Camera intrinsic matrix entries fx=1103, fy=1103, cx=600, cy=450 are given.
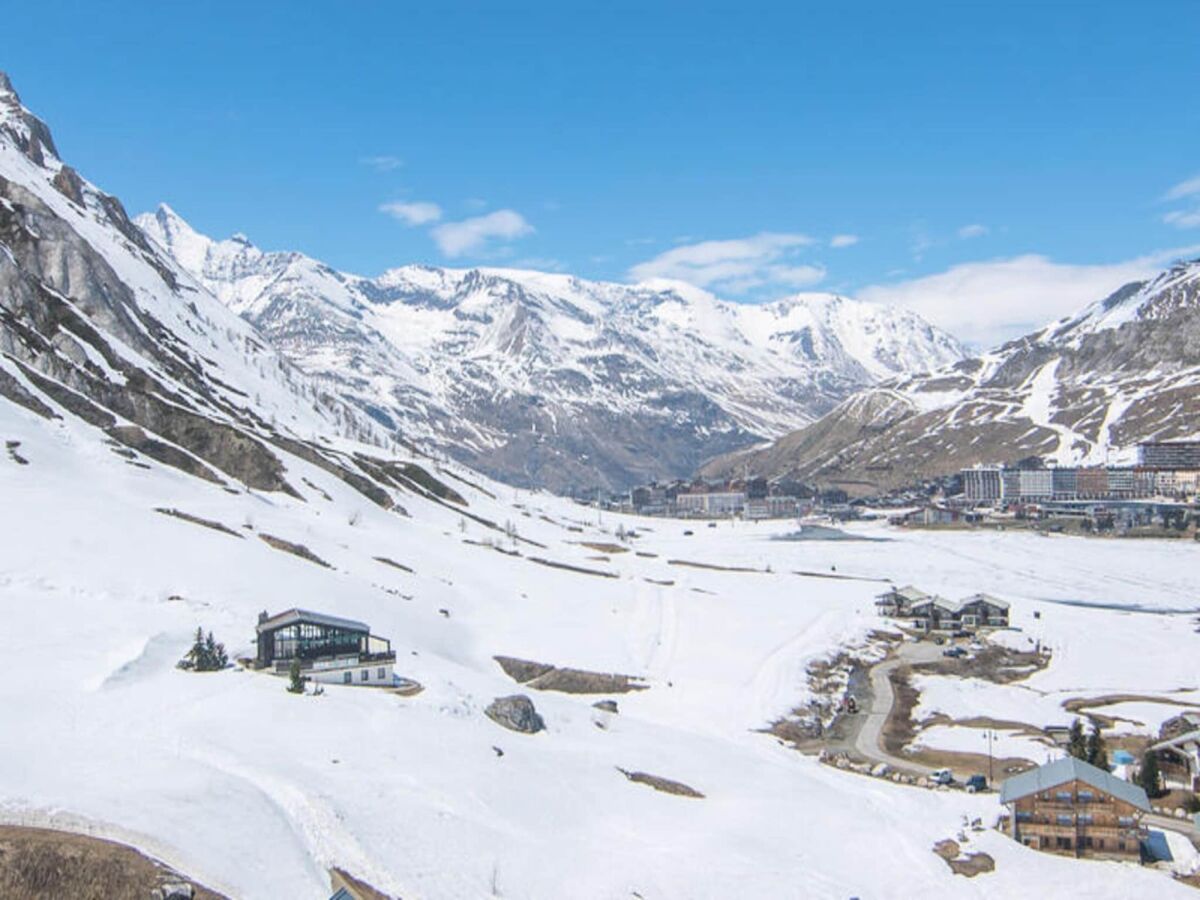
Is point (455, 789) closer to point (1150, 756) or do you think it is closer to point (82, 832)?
point (82, 832)

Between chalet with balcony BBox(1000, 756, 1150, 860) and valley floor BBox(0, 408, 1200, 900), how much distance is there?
5.16 feet

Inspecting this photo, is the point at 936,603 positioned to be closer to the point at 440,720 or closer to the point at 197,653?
the point at 440,720

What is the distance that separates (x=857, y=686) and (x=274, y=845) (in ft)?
206

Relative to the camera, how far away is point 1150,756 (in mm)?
58125

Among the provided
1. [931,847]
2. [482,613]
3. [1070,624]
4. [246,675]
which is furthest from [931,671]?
[246,675]

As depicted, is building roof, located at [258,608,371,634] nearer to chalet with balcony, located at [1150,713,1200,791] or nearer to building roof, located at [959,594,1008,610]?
chalet with balcony, located at [1150,713,1200,791]

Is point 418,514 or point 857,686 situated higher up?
point 418,514

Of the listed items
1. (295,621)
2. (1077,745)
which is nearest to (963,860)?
Result: (1077,745)

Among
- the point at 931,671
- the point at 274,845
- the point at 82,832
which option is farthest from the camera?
the point at 931,671

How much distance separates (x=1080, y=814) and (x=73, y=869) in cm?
4054

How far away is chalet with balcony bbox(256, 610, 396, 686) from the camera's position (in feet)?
196

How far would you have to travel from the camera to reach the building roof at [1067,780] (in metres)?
48.3

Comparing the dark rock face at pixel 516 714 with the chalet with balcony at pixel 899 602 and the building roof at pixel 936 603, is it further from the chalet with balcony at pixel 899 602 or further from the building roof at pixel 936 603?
the chalet with balcony at pixel 899 602

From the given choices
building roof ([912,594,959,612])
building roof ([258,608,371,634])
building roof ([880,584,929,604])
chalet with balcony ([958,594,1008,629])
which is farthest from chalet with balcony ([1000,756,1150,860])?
building roof ([880,584,929,604])
